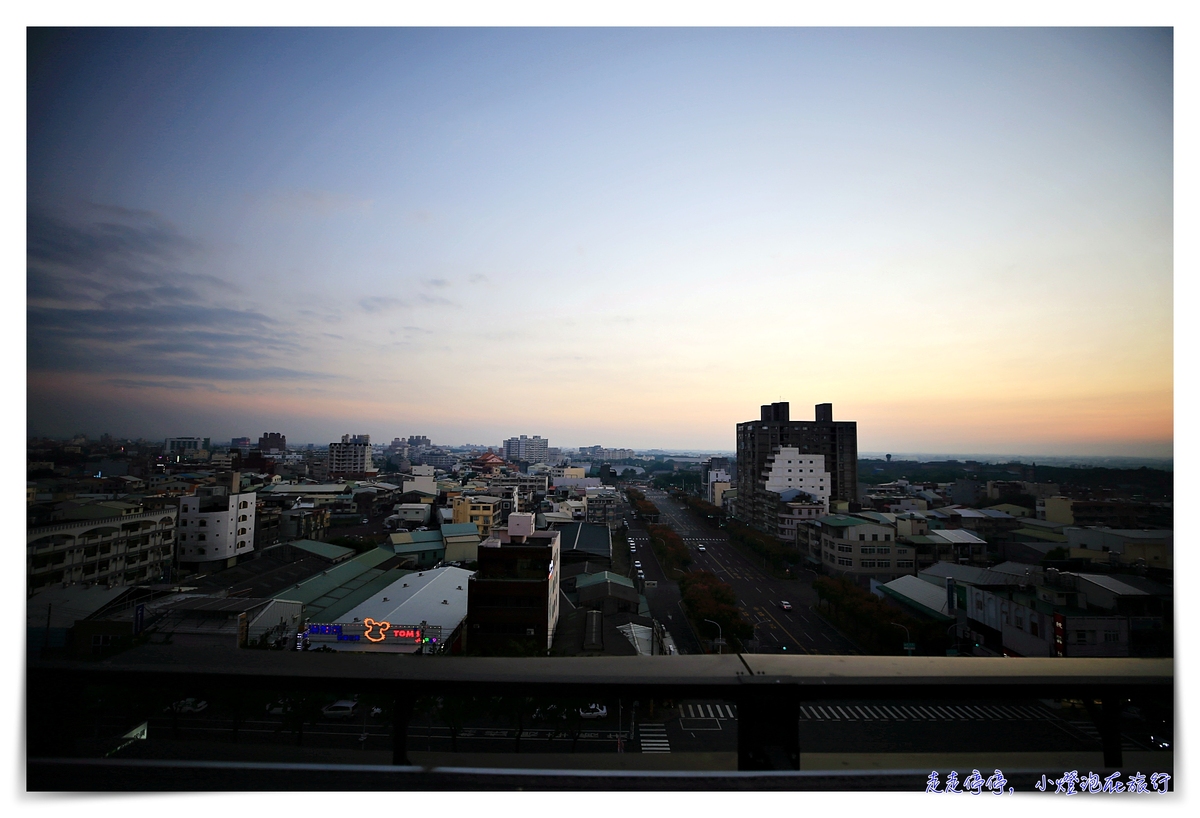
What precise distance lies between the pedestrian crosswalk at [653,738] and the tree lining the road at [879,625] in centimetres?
668

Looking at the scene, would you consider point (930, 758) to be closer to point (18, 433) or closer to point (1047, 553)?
point (18, 433)

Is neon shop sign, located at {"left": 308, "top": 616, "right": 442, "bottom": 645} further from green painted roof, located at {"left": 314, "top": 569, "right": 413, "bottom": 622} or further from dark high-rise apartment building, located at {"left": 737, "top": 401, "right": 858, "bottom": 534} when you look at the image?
dark high-rise apartment building, located at {"left": 737, "top": 401, "right": 858, "bottom": 534}

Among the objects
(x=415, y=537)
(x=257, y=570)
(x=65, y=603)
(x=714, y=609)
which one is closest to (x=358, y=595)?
(x=257, y=570)

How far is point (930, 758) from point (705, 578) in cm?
909

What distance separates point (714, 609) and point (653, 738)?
693 centimetres

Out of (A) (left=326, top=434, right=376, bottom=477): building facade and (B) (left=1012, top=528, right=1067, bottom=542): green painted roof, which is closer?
(B) (left=1012, top=528, right=1067, bottom=542): green painted roof

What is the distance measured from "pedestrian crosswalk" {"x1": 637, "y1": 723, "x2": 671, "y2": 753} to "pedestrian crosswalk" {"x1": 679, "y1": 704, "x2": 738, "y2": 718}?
0.53 feet

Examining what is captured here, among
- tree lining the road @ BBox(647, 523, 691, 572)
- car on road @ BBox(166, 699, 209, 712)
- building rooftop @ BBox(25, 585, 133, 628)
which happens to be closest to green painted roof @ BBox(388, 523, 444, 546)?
tree lining the road @ BBox(647, 523, 691, 572)

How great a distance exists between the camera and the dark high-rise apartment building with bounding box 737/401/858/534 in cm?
2088

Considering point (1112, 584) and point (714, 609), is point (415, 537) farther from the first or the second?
point (1112, 584)

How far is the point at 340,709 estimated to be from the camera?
881 mm

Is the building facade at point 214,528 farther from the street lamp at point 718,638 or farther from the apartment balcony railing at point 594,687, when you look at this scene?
the apartment balcony railing at point 594,687

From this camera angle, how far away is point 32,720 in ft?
2.97

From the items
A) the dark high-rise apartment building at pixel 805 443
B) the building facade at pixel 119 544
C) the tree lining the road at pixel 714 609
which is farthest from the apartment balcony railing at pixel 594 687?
the dark high-rise apartment building at pixel 805 443
